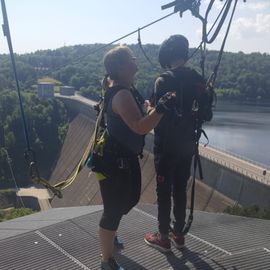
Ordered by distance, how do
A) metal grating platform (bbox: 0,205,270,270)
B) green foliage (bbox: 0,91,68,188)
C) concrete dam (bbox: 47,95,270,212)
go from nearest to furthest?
1. metal grating platform (bbox: 0,205,270,270)
2. concrete dam (bbox: 47,95,270,212)
3. green foliage (bbox: 0,91,68,188)

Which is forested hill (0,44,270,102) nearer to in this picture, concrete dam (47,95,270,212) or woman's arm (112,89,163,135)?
concrete dam (47,95,270,212)

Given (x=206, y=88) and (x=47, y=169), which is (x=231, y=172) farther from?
(x=47, y=169)

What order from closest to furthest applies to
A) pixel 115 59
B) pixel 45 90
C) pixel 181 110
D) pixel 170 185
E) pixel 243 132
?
pixel 115 59 → pixel 181 110 → pixel 170 185 → pixel 243 132 → pixel 45 90

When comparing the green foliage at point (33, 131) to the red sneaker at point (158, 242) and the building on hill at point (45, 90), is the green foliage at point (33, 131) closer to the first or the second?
the building on hill at point (45, 90)

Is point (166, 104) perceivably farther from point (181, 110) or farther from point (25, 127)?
point (25, 127)

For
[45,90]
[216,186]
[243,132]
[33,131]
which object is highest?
[45,90]

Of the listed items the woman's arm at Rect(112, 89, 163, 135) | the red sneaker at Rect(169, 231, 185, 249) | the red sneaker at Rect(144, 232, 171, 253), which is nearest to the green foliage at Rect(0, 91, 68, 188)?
the red sneaker at Rect(144, 232, 171, 253)

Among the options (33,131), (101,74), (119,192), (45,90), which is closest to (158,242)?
(119,192)

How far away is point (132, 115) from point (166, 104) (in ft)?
0.74

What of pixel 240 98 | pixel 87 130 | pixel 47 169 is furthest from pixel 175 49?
pixel 240 98

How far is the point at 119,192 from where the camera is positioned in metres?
3.09

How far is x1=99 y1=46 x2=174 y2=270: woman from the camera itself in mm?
2902

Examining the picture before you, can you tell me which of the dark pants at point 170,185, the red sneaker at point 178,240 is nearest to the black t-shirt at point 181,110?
the dark pants at point 170,185

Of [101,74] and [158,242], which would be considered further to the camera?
[101,74]
